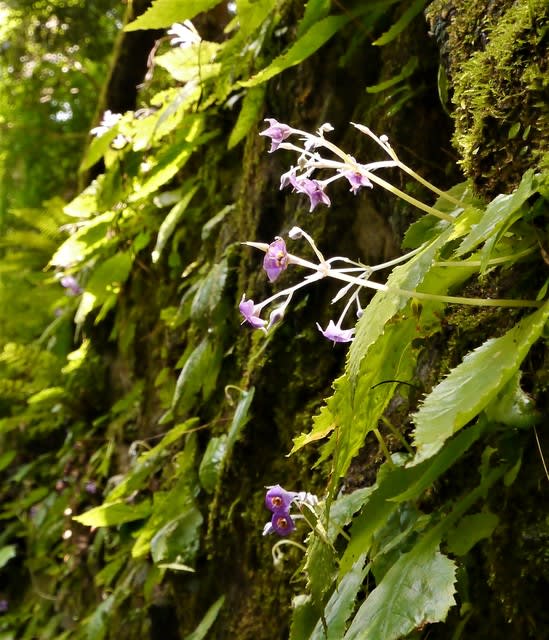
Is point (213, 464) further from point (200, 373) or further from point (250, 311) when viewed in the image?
point (250, 311)

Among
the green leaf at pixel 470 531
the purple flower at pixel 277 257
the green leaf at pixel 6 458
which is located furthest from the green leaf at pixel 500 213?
the green leaf at pixel 6 458

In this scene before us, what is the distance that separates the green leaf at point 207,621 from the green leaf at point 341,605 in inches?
33.3

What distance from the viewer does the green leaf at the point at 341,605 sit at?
1.02 m

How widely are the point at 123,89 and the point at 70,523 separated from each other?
2324mm

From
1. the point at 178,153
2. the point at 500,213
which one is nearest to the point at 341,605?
the point at 500,213

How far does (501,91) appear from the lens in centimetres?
108

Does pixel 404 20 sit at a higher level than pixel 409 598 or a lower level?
higher

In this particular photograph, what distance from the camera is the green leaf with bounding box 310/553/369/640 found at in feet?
3.35

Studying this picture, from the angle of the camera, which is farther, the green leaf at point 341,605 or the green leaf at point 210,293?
the green leaf at point 210,293

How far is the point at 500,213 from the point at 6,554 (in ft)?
11.3

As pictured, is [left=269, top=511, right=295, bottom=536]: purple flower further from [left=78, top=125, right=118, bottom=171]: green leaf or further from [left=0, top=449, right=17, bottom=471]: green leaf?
[left=0, top=449, right=17, bottom=471]: green leaf

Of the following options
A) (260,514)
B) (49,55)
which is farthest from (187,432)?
(49,55)

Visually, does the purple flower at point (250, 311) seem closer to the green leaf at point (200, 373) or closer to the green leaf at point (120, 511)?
the green leaf at point (200, 373)

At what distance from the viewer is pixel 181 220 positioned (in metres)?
2.77
